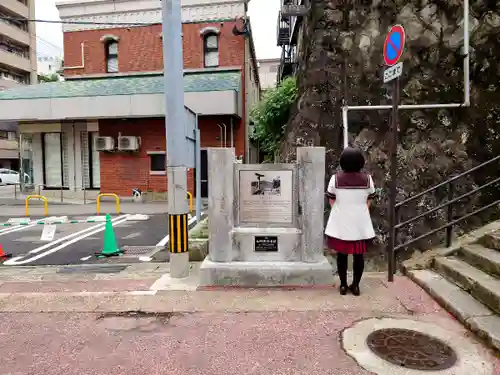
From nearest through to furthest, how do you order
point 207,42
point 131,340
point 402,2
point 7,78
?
point 131,340 → point 402,2 → point 207,42 → point 7,78

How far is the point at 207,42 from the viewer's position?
1800cm

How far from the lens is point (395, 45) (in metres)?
4.67

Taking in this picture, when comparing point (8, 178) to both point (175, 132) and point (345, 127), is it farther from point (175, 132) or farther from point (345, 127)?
point (345, 127)

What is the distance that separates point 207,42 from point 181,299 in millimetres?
15846

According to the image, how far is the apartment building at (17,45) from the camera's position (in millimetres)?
38188

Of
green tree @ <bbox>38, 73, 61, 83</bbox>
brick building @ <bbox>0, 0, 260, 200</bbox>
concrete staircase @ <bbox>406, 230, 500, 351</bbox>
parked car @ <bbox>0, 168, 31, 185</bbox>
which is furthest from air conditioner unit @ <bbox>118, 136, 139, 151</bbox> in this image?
green tree @ <bbox>38, 73, 61, 83</bbox>

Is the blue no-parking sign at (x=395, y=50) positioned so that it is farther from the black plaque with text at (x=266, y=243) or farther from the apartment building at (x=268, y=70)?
the apartment building at (x=268, y=70)

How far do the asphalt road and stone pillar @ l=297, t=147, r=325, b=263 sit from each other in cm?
386

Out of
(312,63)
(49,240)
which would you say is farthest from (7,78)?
(312,63)

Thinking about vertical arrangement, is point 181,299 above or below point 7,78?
below

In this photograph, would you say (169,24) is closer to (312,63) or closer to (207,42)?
(312,63)

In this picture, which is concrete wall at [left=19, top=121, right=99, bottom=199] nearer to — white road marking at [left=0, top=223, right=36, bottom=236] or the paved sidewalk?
white road marking at [left=0, top=223, right=36, bottom=236]

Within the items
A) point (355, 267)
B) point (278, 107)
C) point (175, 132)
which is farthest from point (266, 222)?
A: point (278, 107)

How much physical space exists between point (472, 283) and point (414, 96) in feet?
13.5
